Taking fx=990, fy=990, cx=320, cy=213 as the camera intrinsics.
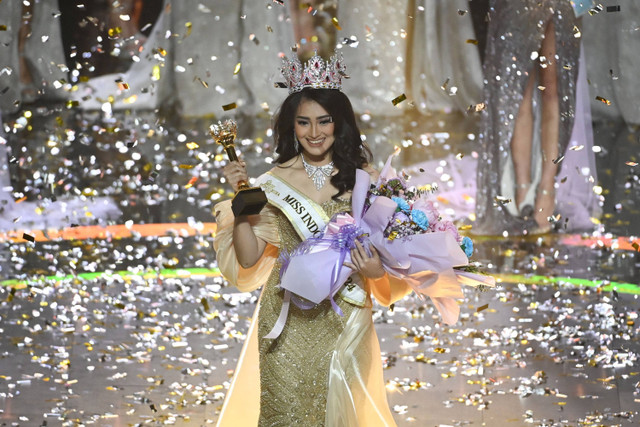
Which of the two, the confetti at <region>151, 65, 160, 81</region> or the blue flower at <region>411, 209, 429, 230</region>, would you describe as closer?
the blue flower at <region>411, 209, 429, 230</region>

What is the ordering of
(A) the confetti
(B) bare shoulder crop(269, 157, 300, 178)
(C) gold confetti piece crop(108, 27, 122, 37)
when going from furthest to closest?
(A) the confetti, (C) gold confetti piece crop(108, 27, 122, 37), (B) bare shoulder crop(269, 157, 300, 178)

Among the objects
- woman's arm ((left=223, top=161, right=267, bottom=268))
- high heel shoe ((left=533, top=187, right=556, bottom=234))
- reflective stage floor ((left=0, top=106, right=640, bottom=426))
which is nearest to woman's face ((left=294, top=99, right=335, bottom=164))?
woman's arm ((left=223, top=161, right=267, bottom=268))

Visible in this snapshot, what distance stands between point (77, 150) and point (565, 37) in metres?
5.48

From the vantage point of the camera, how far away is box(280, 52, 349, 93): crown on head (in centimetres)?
343

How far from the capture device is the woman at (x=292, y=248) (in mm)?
3258

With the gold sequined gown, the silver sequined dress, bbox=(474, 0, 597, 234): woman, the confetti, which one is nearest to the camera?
the gold sequined gown

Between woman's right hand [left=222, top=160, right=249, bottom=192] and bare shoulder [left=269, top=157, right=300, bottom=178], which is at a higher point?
bare shoulder [left=269, top=157, right=300, bottom=178]

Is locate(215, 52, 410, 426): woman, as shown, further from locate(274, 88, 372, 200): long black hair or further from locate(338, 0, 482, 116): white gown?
locate(338, 0, 482, 116): white gown

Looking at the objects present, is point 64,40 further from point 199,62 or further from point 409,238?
point 409,238

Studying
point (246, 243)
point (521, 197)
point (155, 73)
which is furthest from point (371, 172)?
point (155, 73)

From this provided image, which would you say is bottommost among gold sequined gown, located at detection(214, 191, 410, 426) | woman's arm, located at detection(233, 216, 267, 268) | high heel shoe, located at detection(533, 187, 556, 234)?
gold sequined gown, located at detection(214, 191, 410, 426)

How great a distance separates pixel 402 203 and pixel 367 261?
0.72 feet

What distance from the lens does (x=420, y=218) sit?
319 centimetres

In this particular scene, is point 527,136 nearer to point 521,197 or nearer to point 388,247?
point 521,197
